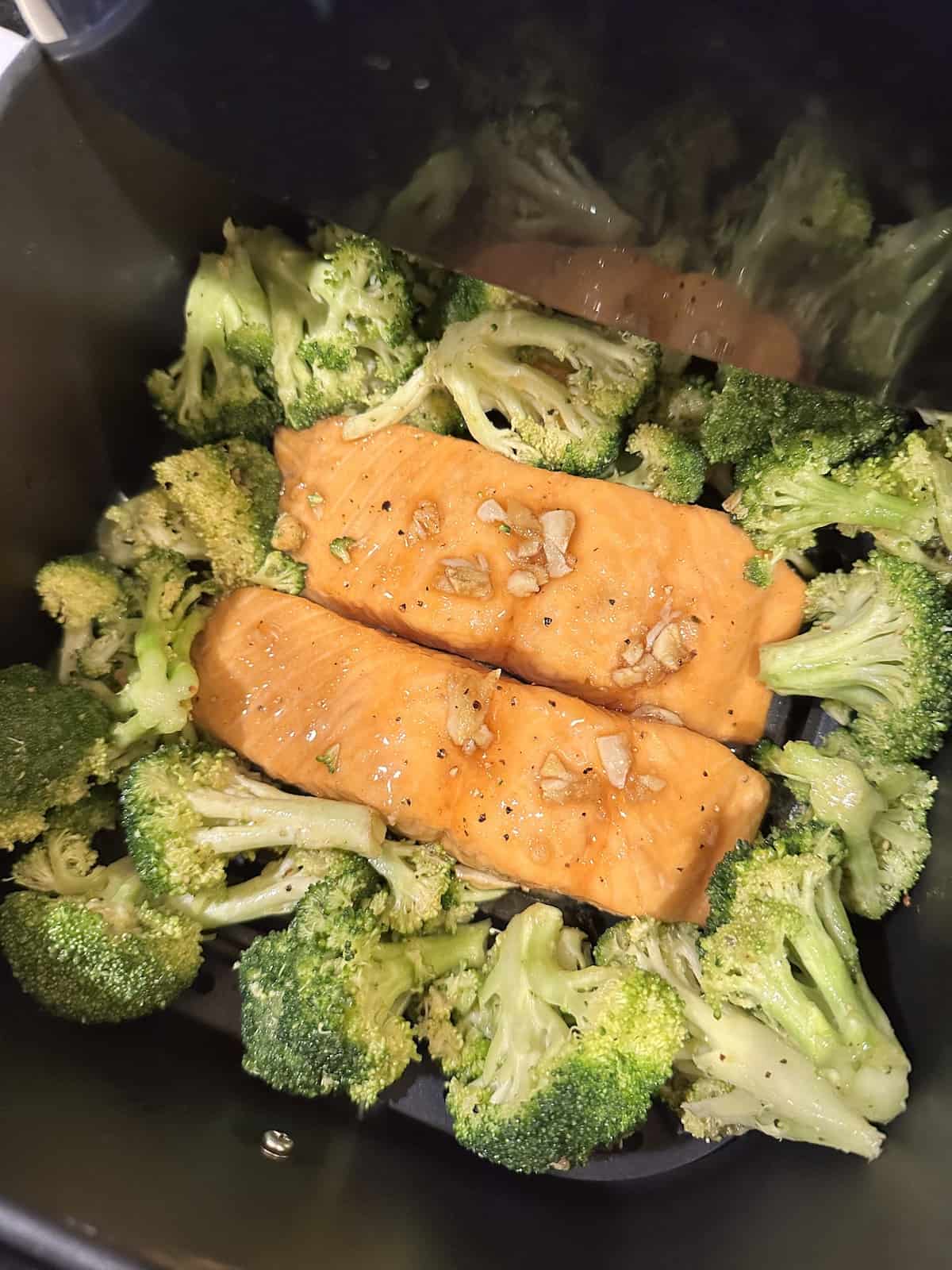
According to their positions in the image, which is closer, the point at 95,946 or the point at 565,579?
the point at 95,946

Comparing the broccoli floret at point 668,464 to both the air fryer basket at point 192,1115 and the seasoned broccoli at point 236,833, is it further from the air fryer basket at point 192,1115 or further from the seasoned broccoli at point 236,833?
the seasoned broccoli at point 236,833

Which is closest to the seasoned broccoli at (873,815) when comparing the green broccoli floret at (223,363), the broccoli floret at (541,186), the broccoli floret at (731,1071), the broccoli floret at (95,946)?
the broccoli floret at (731,1071)

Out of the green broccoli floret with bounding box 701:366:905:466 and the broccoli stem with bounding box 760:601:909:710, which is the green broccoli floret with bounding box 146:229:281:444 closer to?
the green broccoli floret with bounding box 701:366:905:466

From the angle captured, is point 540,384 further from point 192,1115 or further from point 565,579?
point 192,1115

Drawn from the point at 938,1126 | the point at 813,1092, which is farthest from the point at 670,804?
the point at 938,1126

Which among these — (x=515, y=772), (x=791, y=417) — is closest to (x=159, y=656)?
Answer: (x=515, y=772)

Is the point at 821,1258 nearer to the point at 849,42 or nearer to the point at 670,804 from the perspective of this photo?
the point at 670,804
